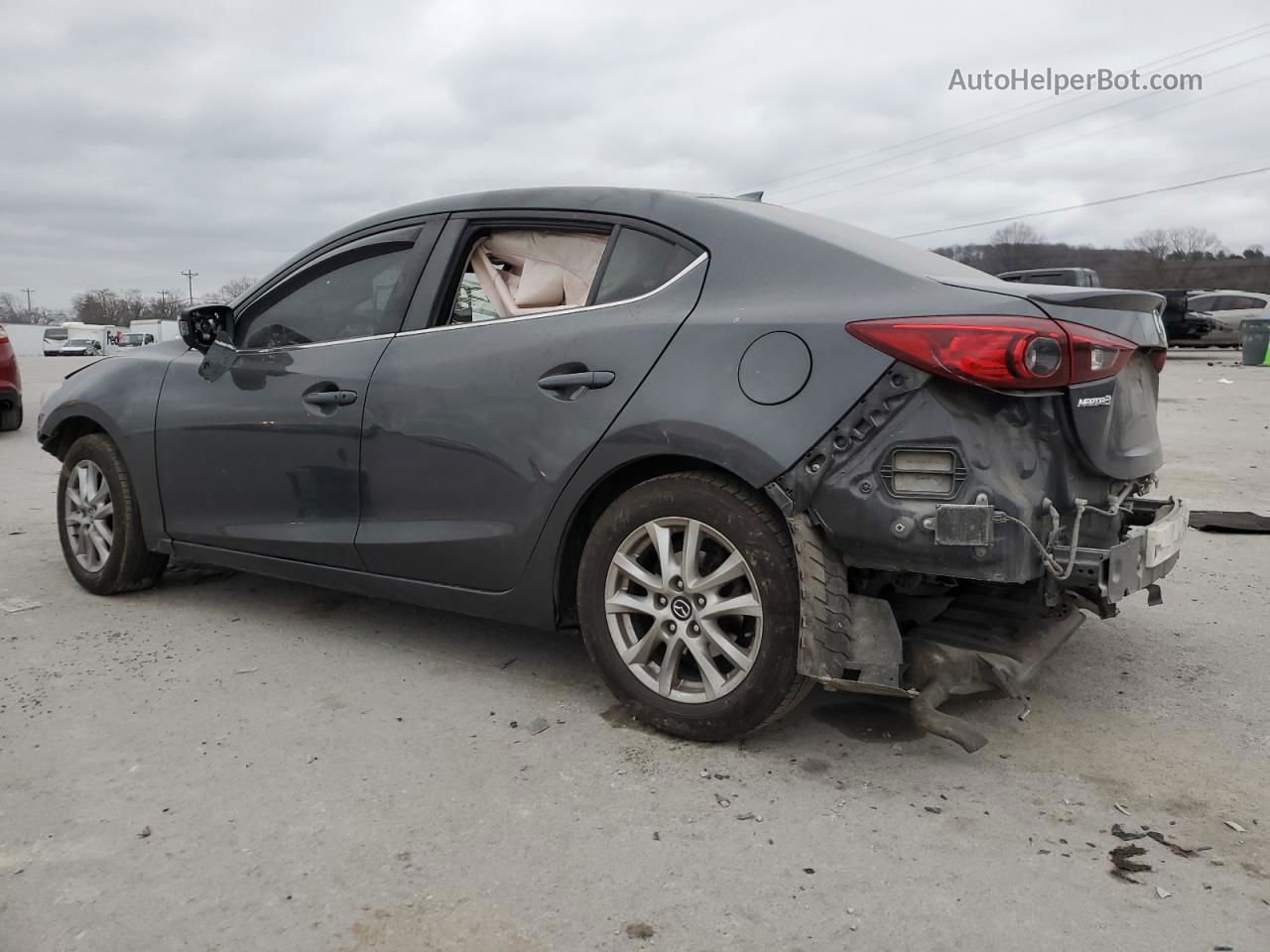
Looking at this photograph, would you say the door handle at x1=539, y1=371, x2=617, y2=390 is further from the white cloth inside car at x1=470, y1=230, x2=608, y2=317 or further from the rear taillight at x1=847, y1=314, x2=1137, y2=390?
the rear taillight at x1=847, y1=314, x2=1137, y2=390

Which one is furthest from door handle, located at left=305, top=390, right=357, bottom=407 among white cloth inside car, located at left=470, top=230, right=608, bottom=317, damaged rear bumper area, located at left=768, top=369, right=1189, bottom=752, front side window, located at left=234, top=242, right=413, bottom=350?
damaged rear bumper area, located at left=768, top=369, right=1189, bottom=752

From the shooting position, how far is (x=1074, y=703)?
11.4ft

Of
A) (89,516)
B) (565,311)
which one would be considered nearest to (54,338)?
(89,516)

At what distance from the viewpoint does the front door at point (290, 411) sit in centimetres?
381

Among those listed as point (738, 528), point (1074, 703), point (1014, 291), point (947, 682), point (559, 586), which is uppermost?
point (1014, 291)

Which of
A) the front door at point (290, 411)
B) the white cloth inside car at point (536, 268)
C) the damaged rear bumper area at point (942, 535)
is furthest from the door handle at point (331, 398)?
the damaged rear bumper area at point (942, 535)

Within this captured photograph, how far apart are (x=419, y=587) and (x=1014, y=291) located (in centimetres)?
220

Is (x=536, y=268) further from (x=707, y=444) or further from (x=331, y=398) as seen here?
(x=707, y=444)

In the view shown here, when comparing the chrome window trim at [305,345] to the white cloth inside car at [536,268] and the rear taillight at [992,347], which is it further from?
the rear taillight at [992,347]

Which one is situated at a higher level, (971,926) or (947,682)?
(947,682)

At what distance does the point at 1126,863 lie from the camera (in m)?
2.45

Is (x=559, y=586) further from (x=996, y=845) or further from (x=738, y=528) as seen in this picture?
(x=996, y=845)

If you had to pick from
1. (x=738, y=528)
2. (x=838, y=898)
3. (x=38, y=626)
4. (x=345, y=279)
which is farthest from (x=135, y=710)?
(x=838, y=898)

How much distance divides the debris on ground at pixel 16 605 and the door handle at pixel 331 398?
1.91 metres
